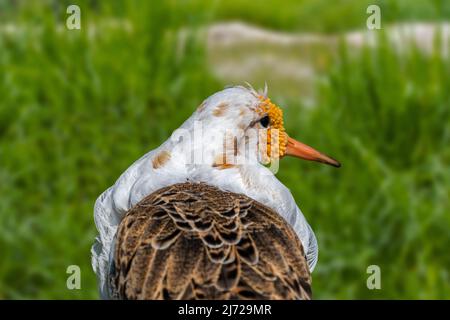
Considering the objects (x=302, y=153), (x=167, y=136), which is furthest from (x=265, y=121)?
(x=167, y=136)

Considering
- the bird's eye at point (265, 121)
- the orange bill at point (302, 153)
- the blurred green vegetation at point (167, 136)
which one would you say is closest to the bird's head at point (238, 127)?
the bird's eye at point (265, 121)

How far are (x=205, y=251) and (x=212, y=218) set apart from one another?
0.58ft

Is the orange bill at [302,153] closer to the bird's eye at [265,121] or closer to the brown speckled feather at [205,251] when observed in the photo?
the bird's eye at [265,121]

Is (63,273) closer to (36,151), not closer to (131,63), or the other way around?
(36,151)

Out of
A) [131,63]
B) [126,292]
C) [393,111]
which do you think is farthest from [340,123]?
[126,292]

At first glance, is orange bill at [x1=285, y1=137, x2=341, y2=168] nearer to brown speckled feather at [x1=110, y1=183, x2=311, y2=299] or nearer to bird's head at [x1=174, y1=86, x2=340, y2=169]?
bird's head at [x1=174, y1=86, x2=340, y2=169]

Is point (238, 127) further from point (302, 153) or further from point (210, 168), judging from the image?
point (302, 153)

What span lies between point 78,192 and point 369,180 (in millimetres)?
1848

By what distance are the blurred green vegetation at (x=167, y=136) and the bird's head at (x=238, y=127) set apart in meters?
2.04

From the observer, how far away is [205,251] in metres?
3.01

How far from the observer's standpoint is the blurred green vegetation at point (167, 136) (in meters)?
5.64

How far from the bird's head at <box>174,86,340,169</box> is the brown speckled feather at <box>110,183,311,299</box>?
183 mm

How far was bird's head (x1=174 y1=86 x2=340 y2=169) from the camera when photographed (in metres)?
3.42

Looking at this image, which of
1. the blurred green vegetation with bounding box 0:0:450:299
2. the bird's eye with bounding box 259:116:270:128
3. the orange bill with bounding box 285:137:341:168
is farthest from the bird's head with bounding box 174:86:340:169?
the blurred green vegetation with bounding box 0:0:450:299
